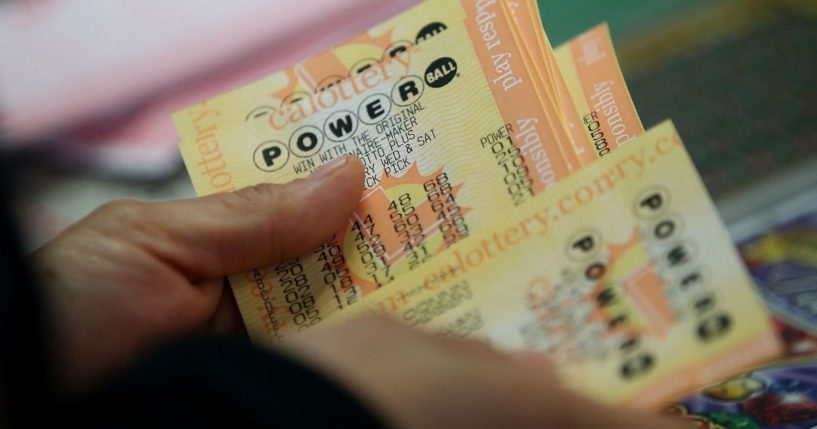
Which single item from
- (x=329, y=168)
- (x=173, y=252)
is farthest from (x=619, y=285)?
(x=173, y=252)

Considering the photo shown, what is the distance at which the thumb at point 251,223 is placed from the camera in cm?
50

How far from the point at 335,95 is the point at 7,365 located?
0.93 ft

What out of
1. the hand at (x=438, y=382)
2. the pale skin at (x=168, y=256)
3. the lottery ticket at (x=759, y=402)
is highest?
the pale skin at (x=168, y=256)

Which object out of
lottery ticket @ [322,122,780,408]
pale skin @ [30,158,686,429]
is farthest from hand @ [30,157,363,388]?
lottery ticket @ [322,122,780,408]

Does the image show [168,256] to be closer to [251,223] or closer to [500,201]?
[251,223]

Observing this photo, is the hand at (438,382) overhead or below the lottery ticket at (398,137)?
below

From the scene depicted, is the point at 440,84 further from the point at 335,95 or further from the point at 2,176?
the point at 2,176

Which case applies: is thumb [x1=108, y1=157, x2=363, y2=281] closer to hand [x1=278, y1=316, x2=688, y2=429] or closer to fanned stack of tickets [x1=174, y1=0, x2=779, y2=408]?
fanned stack of tickets [x1=174, y1=0, x2=779, y2=408]

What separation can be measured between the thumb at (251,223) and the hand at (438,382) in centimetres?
20

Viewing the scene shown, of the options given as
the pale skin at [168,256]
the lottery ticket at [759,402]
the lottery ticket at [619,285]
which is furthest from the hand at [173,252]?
the lottery ticket at [759,402]

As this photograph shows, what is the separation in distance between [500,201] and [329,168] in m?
0.12

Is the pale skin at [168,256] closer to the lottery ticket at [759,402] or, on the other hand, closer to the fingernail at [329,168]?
the fingernail at [329,168]

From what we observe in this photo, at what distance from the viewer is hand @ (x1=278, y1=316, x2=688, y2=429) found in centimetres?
27

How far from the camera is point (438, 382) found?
0.90ft
